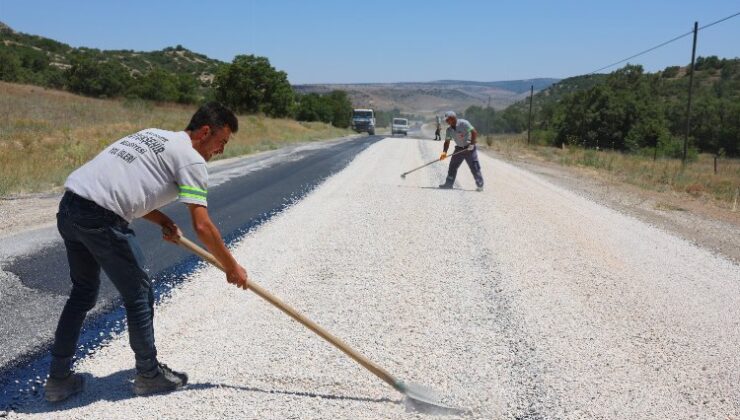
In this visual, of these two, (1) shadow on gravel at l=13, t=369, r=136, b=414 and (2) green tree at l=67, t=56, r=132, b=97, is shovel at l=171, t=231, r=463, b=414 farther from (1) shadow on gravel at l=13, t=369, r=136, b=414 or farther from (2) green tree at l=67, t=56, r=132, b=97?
(2) green tree at l=67, t=56, r=132, b=97

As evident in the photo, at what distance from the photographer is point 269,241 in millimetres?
6801

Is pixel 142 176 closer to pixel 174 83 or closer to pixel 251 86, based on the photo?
pixel 251 86

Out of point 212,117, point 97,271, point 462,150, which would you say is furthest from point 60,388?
point 462,150

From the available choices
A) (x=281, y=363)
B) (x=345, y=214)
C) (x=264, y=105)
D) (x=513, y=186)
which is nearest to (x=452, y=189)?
(x=513, y=186)

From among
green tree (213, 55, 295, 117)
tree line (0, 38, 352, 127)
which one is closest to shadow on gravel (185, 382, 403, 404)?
tree line (0, 38, 352, 127)

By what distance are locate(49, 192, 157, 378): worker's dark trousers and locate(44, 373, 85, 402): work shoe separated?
4 cm

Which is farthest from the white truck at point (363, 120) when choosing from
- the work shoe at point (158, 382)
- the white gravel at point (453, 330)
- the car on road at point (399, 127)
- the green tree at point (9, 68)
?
the work shoe at point (158, 382)

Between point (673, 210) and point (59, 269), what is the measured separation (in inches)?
431

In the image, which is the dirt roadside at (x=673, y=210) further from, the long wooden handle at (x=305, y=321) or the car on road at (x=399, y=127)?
→ the car on road at (x=399, y=127)

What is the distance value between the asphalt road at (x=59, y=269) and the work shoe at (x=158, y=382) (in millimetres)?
734

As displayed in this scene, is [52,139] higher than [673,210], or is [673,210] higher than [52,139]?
[52,139]

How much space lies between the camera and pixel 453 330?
4.28 metres

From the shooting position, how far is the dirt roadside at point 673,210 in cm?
855

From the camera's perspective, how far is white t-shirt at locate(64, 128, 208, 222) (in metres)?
2.83
